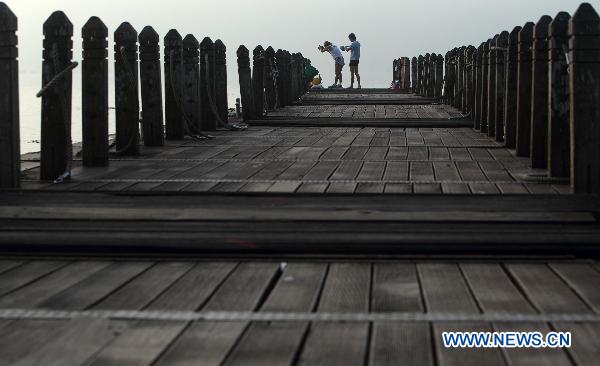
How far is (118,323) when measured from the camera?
4527 mm

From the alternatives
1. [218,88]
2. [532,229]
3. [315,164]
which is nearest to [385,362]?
[532,229]

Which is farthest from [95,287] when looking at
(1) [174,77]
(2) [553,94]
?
(1) [174,77]

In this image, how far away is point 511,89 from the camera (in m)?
12.8

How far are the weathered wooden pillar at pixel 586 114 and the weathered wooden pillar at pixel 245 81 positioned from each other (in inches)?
475

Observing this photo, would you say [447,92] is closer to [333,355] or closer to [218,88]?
[218,88]

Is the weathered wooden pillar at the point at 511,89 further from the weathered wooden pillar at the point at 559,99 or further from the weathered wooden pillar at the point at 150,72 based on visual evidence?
the weathered wooden pillar at the point at 150,72

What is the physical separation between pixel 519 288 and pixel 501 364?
50.8 inches

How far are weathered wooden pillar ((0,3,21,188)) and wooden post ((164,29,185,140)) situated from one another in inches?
238

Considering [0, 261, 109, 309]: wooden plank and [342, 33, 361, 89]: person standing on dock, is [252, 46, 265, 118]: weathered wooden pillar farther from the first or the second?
[342, 33, 361, 89]: person standing on dock

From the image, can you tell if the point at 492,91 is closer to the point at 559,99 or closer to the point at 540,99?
the point at 540,99

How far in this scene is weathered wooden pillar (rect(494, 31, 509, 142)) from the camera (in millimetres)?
14047

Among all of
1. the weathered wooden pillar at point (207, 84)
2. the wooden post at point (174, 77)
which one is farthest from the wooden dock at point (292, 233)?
the weathered wooden pillar at point (207, 84)

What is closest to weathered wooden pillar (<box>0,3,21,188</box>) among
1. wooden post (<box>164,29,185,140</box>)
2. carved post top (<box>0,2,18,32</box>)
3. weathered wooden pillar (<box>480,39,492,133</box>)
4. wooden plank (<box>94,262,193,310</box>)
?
A: carved post top (<box>0,2,18,32</box>)

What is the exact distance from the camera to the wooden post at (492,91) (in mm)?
14836
